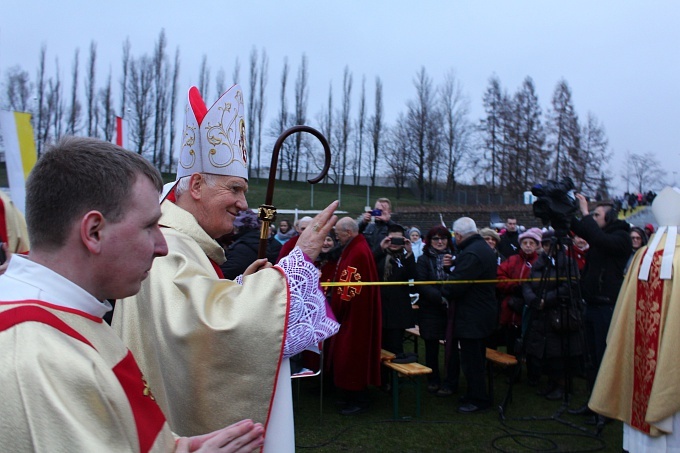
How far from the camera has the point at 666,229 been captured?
4.73 metres

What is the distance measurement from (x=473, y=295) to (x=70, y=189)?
557cm

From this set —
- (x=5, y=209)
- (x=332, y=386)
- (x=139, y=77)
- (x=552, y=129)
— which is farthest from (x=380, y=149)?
(x=5, y=209)

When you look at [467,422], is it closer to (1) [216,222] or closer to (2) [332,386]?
(2) [332,386]

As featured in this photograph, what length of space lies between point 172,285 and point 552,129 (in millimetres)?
36998

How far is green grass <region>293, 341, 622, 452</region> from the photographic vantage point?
5.34 metres

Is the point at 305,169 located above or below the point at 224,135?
above

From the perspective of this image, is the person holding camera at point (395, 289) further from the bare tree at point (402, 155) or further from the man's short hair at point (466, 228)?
the bare tree at point (402, 155)

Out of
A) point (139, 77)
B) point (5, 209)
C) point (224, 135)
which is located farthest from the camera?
point (139, 77)

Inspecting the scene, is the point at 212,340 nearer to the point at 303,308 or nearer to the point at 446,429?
the point at 303,308

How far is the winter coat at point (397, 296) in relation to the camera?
22.3ft

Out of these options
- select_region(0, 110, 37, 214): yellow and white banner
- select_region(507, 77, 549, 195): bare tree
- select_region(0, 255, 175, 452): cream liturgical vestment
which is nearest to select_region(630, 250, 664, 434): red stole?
select_region(0, 255, 175, 452): cream liturgical vestment

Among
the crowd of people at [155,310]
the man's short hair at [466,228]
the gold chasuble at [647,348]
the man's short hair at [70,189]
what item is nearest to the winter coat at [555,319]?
the man's short hair at [466,228]

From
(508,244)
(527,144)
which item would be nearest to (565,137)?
(527,144)

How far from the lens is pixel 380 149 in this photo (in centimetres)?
4788
